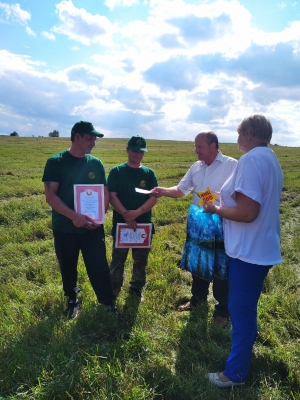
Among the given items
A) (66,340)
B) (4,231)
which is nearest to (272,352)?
(66,340)

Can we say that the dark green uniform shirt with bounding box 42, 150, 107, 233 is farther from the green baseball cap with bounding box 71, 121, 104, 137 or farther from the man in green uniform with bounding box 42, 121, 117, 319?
the green baseball cap with bounding box 71, 121, 104, 137

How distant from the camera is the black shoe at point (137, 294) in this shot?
392 centimetres

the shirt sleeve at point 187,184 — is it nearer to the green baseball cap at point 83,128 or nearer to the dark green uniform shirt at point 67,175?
the dark green uniform shirt at point 67,175

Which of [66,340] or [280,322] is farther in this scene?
[280,322]

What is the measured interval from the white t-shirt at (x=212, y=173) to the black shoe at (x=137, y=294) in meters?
1.38

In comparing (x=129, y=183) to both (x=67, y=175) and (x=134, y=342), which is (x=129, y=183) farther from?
(x=134, y=342)

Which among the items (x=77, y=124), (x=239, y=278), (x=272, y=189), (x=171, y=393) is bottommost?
(x=171, y=393)

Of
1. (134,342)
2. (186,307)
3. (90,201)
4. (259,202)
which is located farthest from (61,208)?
(259,202)

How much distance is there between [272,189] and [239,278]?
2.44ft

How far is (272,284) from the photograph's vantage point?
4367 millimetres

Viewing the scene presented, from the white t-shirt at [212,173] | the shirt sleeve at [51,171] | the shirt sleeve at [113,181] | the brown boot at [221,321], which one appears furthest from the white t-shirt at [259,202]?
the shirt sleeve at [51,171]

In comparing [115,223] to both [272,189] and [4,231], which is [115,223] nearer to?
[272,189]

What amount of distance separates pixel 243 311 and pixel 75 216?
187 centimetres

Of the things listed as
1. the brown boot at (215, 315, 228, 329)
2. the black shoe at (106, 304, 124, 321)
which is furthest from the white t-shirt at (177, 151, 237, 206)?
the black shoe at (106, 304, 124, 321)
